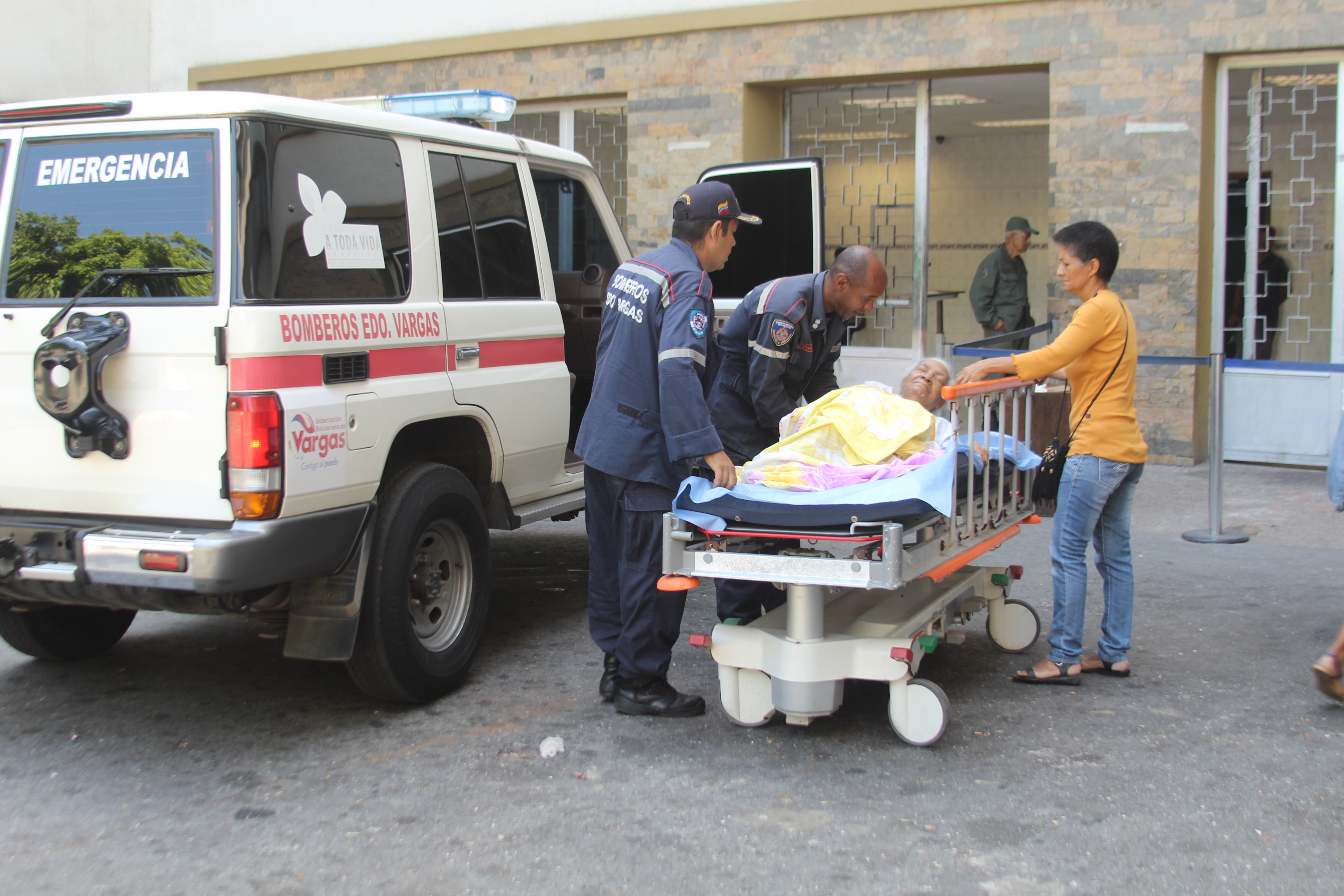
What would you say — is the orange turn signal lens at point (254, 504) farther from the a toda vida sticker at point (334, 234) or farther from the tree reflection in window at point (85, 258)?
the a toda vida sticker at point (334, 234)

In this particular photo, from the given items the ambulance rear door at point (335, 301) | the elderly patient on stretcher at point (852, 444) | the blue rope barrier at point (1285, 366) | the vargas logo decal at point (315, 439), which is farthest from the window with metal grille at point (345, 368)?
the blue rope barrier at point (1285, 366)

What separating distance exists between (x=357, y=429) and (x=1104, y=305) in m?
2.92

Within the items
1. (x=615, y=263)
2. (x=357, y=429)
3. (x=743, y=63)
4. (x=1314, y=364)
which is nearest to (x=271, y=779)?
(x=357, y=429)

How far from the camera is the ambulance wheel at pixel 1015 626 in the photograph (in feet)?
17.3

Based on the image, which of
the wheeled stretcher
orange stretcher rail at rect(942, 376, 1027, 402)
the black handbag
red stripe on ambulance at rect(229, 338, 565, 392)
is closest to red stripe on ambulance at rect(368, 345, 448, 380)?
red stripe on ambulance at rect(229, 338, 565, 392)

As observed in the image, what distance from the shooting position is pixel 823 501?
13.2ft

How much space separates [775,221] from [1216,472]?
3.23 meters

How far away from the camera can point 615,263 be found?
20.8 ft

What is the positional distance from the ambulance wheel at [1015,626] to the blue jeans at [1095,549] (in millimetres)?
285

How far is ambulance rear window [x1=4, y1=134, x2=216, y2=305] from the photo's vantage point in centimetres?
394

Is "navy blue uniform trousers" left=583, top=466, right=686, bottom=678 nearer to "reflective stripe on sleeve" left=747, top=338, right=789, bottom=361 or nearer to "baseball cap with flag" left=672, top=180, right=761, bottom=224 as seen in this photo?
"reflective stripe on sleeve" left=747, top=338, right=789, bottom=361

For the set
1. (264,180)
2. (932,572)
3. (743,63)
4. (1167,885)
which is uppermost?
(743,63)

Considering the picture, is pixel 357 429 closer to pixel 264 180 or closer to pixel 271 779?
pixel 264 180

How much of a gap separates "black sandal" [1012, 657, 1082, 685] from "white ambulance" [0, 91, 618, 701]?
2.30 meters
